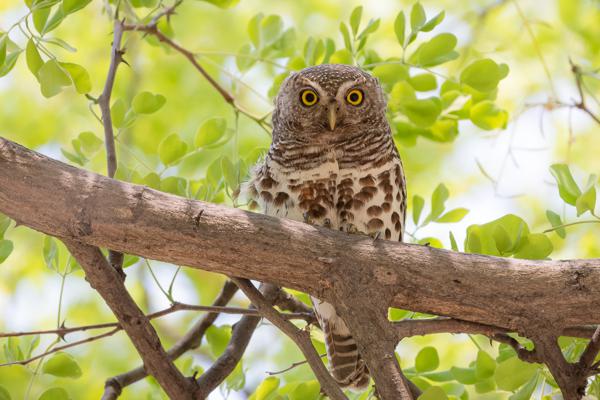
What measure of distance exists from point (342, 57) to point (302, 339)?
1.64 m

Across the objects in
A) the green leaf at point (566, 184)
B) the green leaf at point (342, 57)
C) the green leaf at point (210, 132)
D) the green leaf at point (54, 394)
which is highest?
the green leaf at point (342, 57)

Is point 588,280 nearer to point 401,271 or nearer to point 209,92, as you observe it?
point 401,271

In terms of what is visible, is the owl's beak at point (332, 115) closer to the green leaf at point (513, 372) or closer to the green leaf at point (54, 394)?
the green leaf at point (513, 372)

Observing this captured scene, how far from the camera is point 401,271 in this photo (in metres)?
2.54

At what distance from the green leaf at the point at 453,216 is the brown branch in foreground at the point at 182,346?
3.25 ft

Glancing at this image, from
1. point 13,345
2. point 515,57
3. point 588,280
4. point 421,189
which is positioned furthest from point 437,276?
point 515,57

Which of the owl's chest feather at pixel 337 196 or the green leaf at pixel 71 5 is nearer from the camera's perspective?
the green leaf at pixel 71 5

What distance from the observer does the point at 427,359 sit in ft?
9.90

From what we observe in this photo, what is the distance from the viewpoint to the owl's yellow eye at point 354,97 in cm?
365

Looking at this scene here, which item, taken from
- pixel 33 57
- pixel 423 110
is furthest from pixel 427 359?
pixel 33 57

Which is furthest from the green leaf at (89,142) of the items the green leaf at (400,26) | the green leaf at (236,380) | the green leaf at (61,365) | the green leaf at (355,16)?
the green leaf at (400,26)

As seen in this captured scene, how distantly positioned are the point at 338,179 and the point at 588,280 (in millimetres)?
1222

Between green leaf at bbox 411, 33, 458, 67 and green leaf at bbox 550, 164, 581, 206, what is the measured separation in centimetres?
78

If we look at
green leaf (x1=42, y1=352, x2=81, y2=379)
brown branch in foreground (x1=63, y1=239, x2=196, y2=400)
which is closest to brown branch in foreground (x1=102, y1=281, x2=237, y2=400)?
green leaf (x1=42, y1=352, x2=81, y2=379)
